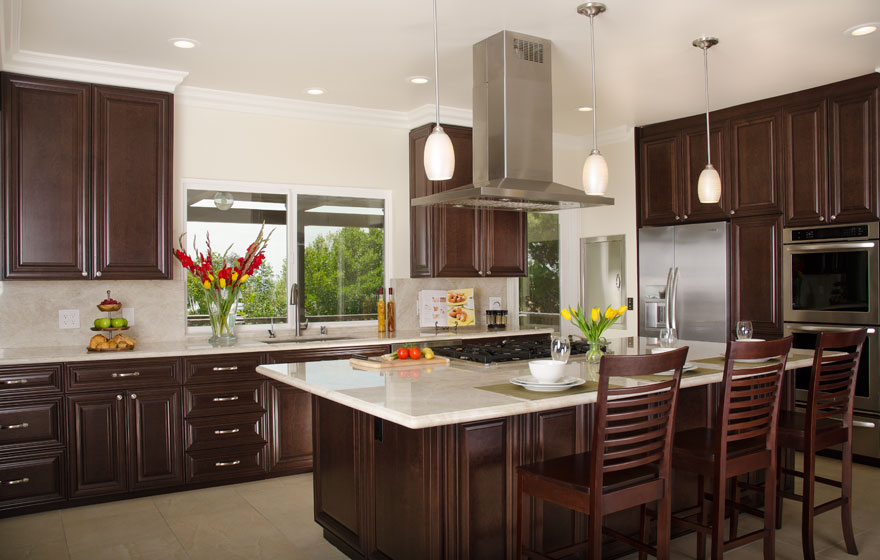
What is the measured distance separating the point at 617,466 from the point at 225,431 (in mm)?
2857

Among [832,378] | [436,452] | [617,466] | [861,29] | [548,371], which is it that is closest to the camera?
[617,466]

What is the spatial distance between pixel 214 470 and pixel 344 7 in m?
2.86

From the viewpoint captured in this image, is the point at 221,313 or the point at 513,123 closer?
the point at 513,123

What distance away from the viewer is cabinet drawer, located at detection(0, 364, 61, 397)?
364cm

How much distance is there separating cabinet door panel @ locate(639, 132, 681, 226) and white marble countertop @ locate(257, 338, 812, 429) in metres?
2.45

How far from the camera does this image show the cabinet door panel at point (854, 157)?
177 inches

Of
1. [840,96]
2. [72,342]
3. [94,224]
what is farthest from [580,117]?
[72,342]

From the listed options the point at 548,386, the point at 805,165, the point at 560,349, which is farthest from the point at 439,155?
the point at 805,165

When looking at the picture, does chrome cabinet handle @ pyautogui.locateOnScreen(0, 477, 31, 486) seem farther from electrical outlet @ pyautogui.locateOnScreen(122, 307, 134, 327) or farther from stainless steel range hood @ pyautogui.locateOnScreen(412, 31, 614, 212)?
stainless steel range hood @ pyautogui.locateOnScreen(412, 31, 614, 212)

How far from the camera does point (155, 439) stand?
4020 millimetres

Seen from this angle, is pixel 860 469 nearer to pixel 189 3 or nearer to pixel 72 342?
pixel 189 3

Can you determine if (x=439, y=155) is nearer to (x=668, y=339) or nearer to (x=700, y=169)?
(x=668, y=339)

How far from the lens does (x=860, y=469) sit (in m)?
4.47

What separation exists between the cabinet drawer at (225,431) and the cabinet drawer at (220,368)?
25 centimetres
